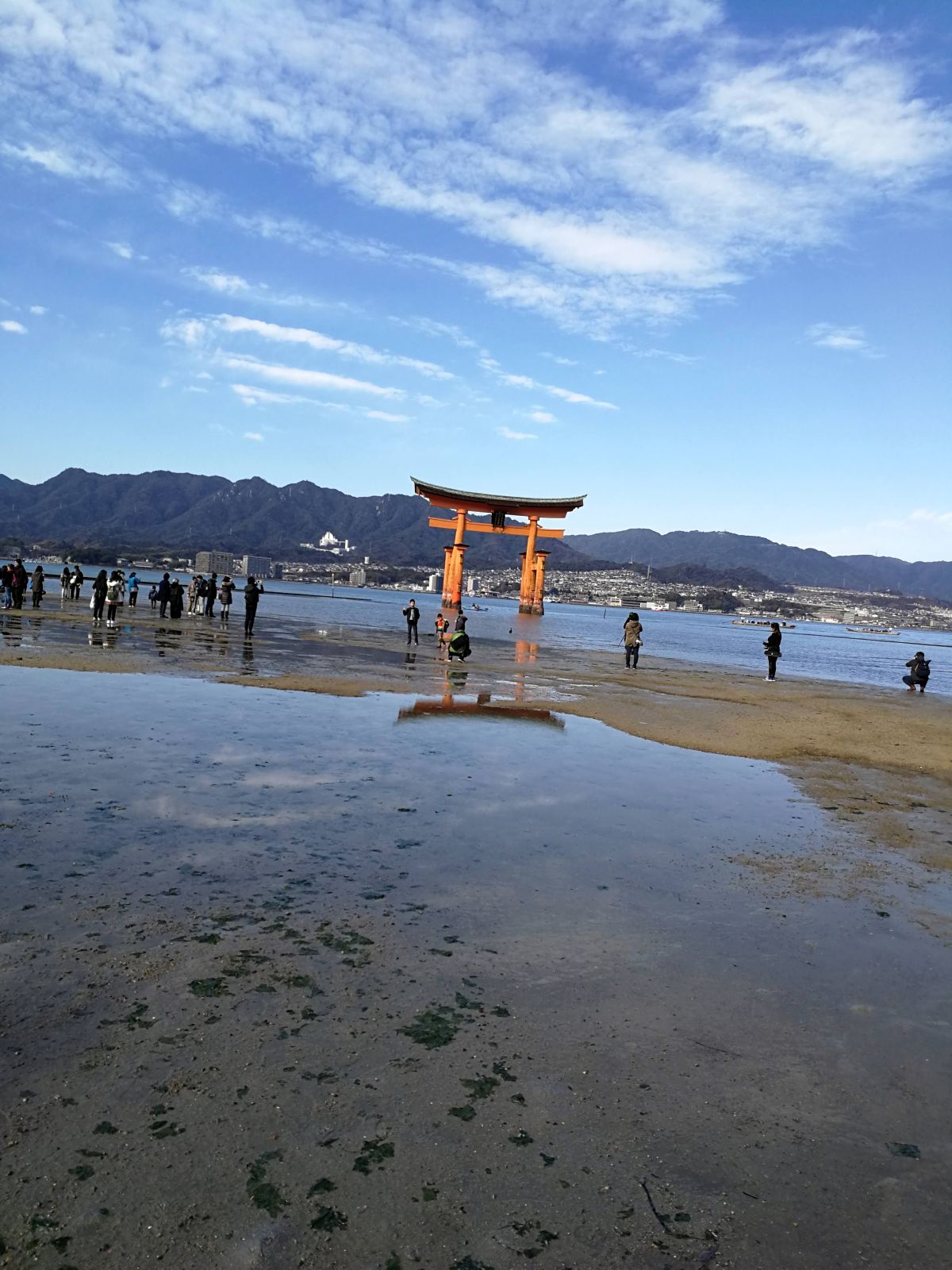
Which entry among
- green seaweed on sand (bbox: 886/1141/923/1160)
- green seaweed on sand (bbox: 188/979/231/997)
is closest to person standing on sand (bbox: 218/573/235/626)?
green seaweed on sand (bbox: 188/979/231/997)

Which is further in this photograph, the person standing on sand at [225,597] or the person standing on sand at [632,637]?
the person standing on sand at [225,597]

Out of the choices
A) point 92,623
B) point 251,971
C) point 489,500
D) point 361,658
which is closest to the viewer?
point 251,971

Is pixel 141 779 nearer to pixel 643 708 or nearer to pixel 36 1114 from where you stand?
pixel 36 1114

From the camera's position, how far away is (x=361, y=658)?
75.5 ft

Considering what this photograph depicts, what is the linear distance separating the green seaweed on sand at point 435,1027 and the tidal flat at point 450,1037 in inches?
0.7

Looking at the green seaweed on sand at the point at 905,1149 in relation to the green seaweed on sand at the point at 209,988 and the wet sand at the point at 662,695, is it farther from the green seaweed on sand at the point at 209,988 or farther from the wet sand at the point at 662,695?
the wet sand at the point at 662,695

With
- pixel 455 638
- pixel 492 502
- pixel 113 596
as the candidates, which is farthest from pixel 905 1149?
pixel 492 502

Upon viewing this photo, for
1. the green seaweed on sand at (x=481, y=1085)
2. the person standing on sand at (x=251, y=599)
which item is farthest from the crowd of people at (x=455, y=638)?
the green seaweed on sand at (x=481, y=1085)

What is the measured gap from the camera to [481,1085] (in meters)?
3.12

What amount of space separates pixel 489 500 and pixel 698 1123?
80370 millimetres

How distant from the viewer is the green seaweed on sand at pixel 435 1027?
3.41 m

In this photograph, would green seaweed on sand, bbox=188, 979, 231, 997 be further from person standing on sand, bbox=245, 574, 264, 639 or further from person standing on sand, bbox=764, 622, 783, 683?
person standing on sand, bbox=764, 622, 783, 683

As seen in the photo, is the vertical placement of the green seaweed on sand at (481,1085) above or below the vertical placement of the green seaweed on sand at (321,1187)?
below

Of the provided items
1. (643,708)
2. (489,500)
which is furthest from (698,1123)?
(489,500)
